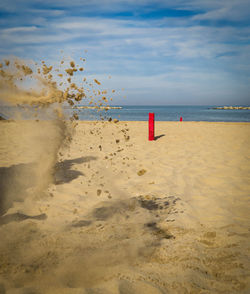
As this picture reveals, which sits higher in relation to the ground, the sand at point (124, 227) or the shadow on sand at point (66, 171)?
the shadow on sand at point (66, 171)

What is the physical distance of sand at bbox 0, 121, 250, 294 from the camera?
5.68 feet

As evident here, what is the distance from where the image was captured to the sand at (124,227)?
173 cm

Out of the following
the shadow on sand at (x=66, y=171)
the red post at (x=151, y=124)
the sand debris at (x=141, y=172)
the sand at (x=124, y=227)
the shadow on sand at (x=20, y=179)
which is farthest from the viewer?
the red post at (x=151, y=124)

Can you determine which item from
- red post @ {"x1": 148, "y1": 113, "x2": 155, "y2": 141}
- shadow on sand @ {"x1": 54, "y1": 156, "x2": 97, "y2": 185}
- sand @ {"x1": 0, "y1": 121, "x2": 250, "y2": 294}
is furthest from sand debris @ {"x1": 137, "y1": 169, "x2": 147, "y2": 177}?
red post @ {"x1": 148, "y1": 113, "x2": 155, "y2": 141}

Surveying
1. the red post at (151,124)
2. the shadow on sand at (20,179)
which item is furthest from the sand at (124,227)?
the red post at (151,124)

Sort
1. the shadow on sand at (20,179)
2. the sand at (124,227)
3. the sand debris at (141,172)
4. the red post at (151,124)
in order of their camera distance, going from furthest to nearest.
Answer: the red post at (151,124) → the sand debris at (141,172) → the shadow on sand at (20,179) → the sand at (124,227)

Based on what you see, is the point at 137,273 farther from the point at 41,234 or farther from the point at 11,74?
the point at 11,74

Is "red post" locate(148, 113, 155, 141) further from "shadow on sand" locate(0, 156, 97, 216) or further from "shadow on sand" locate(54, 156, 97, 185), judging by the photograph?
"shadow on sand" locate(0, 156, 97, 216)

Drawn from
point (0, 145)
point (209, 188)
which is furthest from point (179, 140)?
point (0, 145)

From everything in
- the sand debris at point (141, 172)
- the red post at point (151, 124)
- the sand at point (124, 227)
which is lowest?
the sand at point (124, 227)

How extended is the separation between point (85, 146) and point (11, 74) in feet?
14.2

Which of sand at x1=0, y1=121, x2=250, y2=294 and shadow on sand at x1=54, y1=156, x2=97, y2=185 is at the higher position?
shadow on sand at x1=54, y1=156, x2=97, y2=185

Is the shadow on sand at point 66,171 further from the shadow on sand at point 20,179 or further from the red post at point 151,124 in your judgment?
the red post at point 151,124

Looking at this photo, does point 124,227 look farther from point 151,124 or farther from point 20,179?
point 151,124
